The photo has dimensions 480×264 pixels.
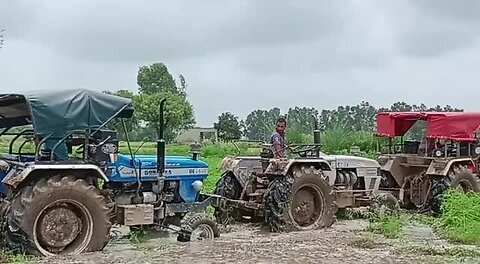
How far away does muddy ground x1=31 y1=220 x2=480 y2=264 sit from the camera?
871 cm

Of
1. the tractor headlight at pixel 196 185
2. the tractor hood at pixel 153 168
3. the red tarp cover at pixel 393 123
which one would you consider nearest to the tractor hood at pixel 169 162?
the tractor hood at pixel 153 168

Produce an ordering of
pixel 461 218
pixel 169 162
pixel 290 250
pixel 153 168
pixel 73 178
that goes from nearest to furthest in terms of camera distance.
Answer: pixel 73 178, pixel 290 250, pixel 153 168, pixel 169 162, pixel 461 218

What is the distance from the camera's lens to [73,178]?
898 cm

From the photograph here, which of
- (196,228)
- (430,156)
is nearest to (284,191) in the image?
(196,228)

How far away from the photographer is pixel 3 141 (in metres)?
10.4

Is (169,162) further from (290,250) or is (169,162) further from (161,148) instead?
(290,250)

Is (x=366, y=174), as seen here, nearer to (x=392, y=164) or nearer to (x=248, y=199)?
(x=392, y=164)

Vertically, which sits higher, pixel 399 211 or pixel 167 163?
pixel 167 163

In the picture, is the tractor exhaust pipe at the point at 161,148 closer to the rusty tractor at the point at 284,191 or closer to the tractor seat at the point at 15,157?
the rusty tractor at the point at 284,191

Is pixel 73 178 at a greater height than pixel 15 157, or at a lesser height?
lesser

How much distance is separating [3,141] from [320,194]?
5121mm

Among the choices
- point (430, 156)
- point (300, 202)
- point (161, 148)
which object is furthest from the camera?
point (430, 156)

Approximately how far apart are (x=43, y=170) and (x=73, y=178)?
1.26 feet

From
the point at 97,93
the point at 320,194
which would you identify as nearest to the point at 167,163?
the point at 97,93
